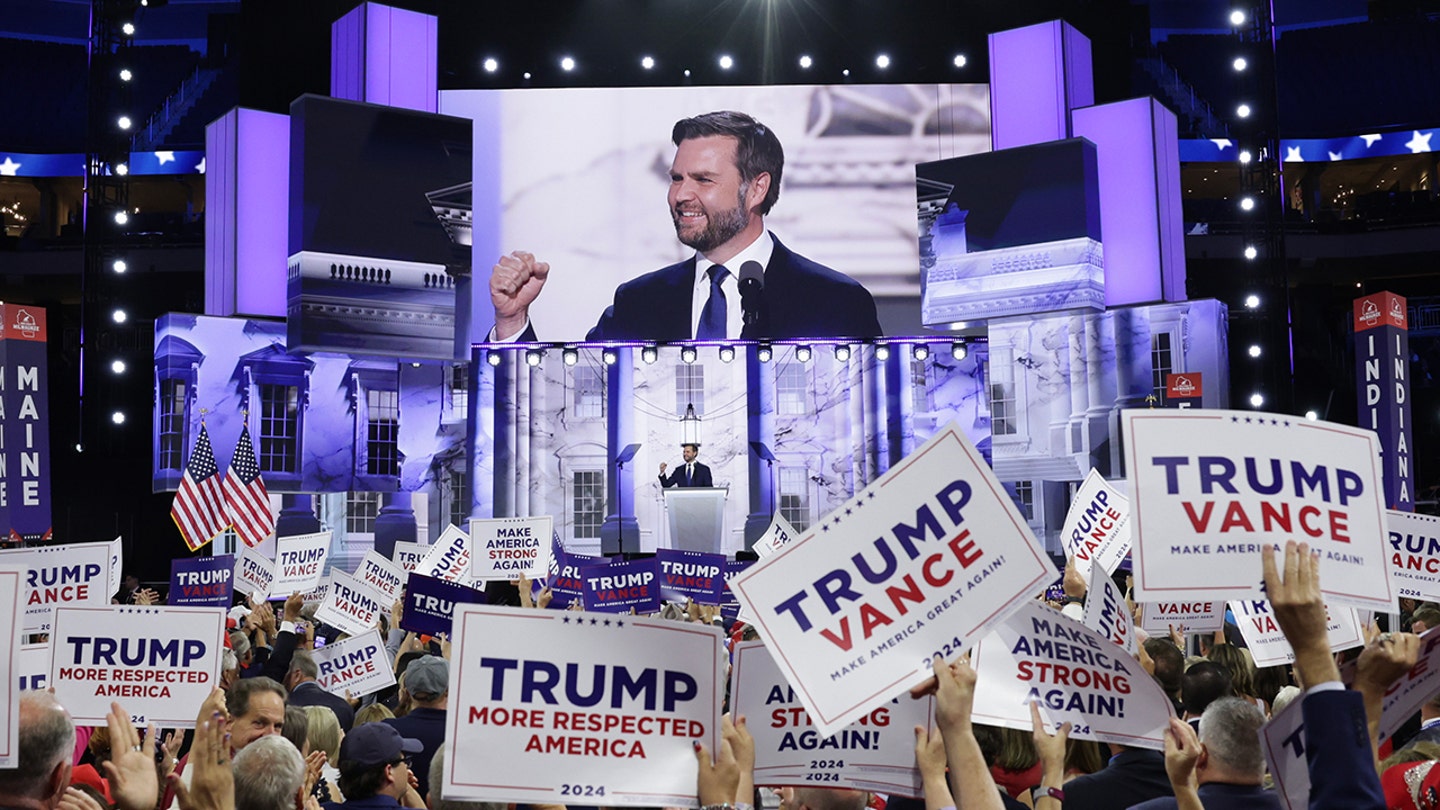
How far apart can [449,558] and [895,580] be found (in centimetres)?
1045

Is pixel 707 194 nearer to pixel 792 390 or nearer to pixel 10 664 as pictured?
pixel 792 390

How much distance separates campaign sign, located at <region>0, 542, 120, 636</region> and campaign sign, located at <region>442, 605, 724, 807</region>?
3.93 metres

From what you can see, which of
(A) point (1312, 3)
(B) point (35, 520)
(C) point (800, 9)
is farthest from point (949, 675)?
(A) point (1312, 3)

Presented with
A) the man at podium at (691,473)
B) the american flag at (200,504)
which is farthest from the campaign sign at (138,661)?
the man at podium at (691,473)

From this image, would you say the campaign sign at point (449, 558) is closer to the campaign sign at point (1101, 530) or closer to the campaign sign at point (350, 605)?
the campaign sign at point (350, 605)

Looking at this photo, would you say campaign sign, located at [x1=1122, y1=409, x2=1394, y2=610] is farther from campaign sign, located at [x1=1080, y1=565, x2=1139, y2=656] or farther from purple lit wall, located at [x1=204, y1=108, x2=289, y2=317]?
purple lit wall, located at [x1=204, y1=108, x2=289, y2=317]

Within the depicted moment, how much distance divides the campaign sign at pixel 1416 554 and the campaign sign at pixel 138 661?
592cm

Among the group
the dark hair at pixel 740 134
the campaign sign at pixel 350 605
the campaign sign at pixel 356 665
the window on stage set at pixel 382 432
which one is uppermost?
the dark hair at pixel 740 134

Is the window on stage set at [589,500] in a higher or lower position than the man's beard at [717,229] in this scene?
lower

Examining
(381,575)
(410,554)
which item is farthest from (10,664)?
(410,554)

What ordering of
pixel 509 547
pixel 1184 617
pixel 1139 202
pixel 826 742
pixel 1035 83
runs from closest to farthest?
pixel 826 742, pixel 1184 617, pixel 509 547, pixel 1139 202, pixel 1035 83

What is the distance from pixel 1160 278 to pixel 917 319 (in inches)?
169

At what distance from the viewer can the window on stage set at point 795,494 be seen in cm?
2628

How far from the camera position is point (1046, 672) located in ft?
15.9
